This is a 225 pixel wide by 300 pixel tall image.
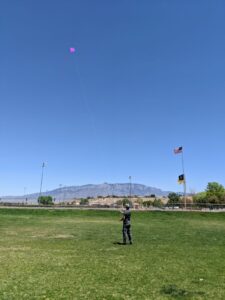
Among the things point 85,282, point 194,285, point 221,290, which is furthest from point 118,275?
point 221,290

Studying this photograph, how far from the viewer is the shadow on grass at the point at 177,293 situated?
10.8 m

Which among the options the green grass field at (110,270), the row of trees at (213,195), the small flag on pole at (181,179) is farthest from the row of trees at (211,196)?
the green grass field at (110,270)

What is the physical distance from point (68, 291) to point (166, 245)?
1226 centimetres

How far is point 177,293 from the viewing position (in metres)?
11.1

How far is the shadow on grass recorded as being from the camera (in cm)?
1083

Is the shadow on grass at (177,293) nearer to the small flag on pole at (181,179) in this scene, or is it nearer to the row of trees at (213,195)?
the small flag on pole at (181,179)

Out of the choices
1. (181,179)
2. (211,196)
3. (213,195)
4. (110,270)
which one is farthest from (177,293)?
(213,195)

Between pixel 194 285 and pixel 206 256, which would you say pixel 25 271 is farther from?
pixel 206 256

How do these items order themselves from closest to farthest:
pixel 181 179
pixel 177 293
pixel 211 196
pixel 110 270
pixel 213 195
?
pixel 177 293, pixel 110 270, pixel 181 179, pixel 211 196, pixel 213 195

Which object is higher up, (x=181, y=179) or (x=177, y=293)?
(x=181, y=179)

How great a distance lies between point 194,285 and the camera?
40.2 ft

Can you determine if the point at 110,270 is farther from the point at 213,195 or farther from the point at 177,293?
the point at 213,195

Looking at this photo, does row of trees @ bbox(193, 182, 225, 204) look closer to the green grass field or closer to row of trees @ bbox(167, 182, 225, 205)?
row of trees @ bbox(167, 182, 225, 205)

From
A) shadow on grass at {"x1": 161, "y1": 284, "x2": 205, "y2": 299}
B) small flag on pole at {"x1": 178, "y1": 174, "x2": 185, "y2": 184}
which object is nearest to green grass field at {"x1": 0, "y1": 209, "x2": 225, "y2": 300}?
shadow on grass at {"x1": 161, "y1": 284, "x2": 205, "y2": 299}
